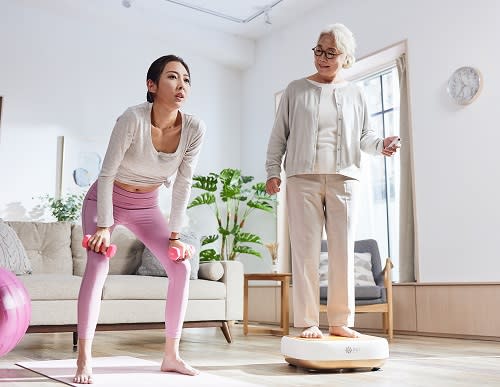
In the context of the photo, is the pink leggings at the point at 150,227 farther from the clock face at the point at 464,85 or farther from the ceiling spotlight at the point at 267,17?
the ceiling spotlight at the point at 267,17

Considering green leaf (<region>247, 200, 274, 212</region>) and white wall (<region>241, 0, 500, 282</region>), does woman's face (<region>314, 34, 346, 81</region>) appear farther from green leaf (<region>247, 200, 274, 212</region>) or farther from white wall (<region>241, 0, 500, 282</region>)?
green leaf (<region>247, 200, 274, 212</region>)

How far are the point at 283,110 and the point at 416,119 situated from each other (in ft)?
8.07

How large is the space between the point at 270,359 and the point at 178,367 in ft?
2.37

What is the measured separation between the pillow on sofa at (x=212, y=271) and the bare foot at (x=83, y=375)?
1.89 metres

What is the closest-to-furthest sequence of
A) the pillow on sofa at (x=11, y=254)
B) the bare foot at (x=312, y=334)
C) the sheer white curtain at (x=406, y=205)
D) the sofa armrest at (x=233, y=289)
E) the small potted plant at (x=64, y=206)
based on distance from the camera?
the bare foot at (x=312, y=334) → the pillow on sofa at (x=11, y=254) → the sofa armrest at (x=233, y=289) → the sheer white curtain at (x=406, y=205) → the small potted plant at (x=64, y=206)

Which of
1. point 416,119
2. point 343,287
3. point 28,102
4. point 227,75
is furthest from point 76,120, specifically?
point 343,287

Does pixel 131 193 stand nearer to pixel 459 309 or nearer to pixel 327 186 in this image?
pixel 327 186

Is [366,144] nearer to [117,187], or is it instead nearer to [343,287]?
[343,287]

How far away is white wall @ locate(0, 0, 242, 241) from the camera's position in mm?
5344

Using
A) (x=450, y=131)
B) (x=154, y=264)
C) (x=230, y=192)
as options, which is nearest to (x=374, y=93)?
(x=450, y=131)

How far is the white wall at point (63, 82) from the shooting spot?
5344 mm

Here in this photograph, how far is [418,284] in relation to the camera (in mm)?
4418

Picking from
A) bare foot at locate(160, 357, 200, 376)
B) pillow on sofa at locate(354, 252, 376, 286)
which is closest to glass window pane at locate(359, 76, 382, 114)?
pillow on sofa at locate(354, 252, 376, 286)

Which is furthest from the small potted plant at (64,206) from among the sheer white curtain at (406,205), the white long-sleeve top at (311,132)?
the white long-sleeve top at (311,132)
